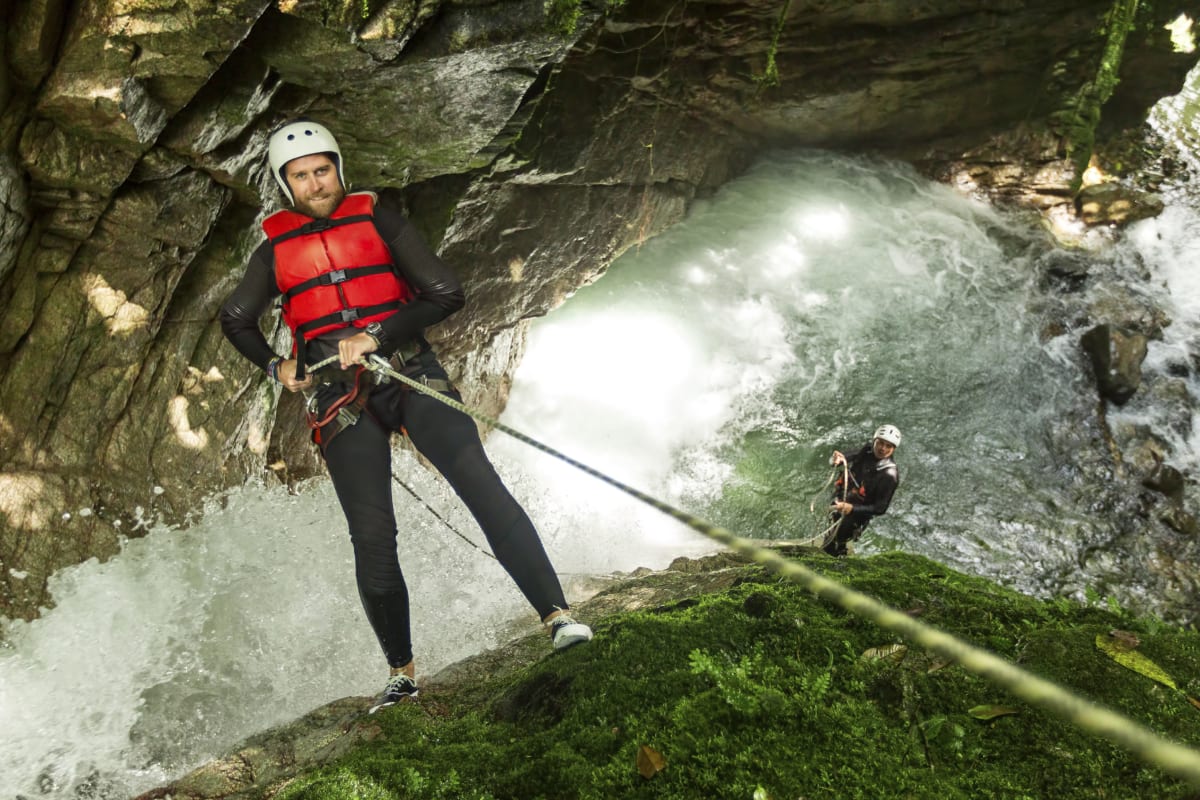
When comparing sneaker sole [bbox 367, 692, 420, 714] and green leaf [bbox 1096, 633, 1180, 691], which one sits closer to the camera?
green leaf [bbox 1096, 633, 1180, 691]

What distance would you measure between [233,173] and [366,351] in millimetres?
2688

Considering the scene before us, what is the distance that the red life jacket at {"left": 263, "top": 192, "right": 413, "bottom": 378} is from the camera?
3918 millimetres

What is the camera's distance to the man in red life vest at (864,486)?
759 cm

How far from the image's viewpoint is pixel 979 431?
1146 cm

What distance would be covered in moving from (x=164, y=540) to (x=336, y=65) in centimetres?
387

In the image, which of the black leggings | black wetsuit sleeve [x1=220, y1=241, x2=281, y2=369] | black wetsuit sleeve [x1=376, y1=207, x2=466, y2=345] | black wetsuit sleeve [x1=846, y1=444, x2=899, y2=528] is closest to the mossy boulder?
the black leggings

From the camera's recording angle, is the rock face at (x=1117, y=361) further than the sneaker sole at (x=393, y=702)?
Yes

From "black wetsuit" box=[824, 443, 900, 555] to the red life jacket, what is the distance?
18.7 ft

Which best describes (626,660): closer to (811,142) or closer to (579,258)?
(579,258)

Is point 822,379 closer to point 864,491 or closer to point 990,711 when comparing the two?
point 864,491

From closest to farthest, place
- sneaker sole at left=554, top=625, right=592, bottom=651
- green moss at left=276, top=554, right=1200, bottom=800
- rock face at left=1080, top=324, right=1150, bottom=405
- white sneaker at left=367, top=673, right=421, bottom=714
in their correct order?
green moss at left=276, top=554, right=1200, bottom=800 → sneaker sole at left=554, top=625, right=592, bottom=651 → white sneaker at left=367, top=673, right=421, bottom=714 → rock face at left=1080, top=324, right=1150, bottom=405

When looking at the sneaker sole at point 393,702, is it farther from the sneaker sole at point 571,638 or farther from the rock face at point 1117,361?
the rock face at point 1117,361

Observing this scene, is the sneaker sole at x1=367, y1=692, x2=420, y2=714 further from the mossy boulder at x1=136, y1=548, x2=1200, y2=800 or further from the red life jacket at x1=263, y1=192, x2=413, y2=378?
the red life jacket at x1=263, y1=192, x2=413, y2=378

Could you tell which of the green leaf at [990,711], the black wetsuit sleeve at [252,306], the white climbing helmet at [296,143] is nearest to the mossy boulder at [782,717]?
the green leaf at [990,711]
